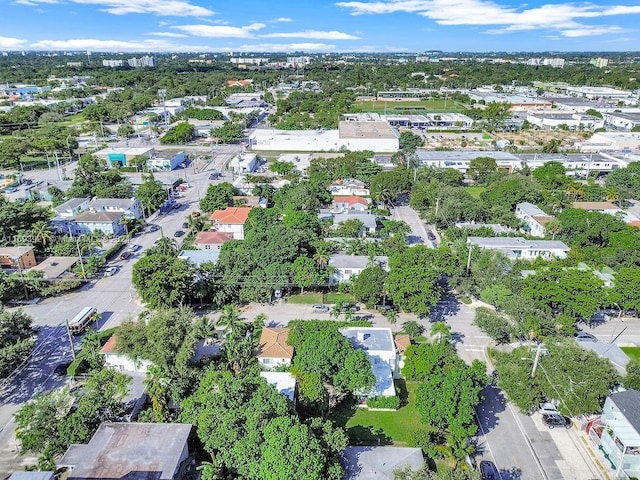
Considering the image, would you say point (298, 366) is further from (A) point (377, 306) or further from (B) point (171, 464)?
(A) point (377, 306)

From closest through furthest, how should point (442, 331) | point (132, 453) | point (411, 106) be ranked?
point (132, 453)
point (442, 331)
point (411, 106)

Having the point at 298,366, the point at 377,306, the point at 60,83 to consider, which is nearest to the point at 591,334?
the point at 377,306

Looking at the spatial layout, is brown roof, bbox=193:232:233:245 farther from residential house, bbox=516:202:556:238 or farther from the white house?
residential house, bbox=516:202:556:238

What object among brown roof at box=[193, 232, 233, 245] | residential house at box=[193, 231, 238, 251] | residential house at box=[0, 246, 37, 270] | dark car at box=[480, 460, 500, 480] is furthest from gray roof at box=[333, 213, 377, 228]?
residential house at box=[0, 246, 37, 270]

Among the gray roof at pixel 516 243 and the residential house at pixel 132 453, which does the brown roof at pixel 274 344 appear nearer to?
the residential house at pixel 132 453

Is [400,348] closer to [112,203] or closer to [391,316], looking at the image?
[391,316]

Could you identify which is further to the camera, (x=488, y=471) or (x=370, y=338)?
(x=370, y=338)

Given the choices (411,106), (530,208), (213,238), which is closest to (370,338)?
(213,238)

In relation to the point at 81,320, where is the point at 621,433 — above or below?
above
